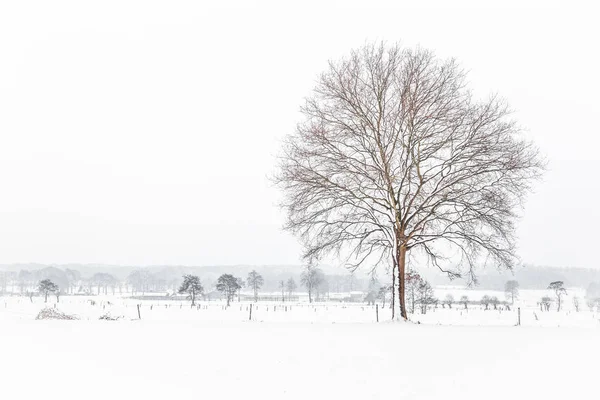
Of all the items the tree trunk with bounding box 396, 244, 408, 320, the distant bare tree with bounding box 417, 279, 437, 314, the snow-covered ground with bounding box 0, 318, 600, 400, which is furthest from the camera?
the distant bare tree with bounding box 417, 279, 437, 314

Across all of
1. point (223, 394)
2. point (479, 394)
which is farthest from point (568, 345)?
point (223, 394)

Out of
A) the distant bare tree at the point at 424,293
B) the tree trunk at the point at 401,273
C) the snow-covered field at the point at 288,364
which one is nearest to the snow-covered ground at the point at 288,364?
the snow-covered field at the point at 288,364

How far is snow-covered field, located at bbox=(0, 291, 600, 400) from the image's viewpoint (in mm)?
9109

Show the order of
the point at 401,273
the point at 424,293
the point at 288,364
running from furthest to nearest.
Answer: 1. the point at 424,293
2. the point at 401,273
3. the point at 288,364

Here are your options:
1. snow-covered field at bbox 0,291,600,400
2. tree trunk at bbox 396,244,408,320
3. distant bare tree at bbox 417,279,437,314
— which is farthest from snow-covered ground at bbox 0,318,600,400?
distant bare tree at bbox 417,279,437,314

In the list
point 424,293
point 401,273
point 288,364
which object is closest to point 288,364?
point 288,364

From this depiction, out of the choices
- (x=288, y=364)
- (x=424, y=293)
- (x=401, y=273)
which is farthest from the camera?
(x=424, y=293)

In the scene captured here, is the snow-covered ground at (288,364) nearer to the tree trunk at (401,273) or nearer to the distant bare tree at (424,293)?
the tree trunk at (401,273)

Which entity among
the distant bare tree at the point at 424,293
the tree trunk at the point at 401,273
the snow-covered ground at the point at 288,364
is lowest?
the distant bare tree at the point at 424,293

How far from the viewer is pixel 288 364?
34.6 feet

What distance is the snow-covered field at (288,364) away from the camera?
9109mm

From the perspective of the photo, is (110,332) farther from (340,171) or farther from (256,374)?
(340,171)

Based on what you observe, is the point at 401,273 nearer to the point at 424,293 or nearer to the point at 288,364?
the point at 288,364

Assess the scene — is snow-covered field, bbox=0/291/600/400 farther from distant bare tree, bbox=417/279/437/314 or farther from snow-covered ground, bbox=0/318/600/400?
distant bare tree, bbox=417/279/437/314
